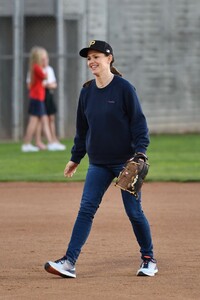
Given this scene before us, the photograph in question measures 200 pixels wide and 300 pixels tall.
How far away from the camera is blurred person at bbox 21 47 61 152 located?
20797 mm

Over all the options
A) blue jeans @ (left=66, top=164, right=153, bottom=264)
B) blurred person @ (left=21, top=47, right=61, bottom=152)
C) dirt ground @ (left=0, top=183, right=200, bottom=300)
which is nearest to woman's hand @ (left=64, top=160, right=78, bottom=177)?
blue jeans @ (left=66, top=164, right=153, bottom=264)

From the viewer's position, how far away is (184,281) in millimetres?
8445

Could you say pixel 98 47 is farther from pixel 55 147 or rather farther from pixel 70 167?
pixel 55 147

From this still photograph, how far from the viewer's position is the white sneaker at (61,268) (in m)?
8.52

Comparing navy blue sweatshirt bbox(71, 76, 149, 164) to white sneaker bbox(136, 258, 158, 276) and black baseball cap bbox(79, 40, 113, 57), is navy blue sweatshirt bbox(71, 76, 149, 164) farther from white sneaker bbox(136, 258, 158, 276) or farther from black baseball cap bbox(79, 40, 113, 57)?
white sneaker bbox(136, 258, 158, 276)

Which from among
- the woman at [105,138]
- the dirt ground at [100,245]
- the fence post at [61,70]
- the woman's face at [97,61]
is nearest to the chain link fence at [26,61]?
the fence post at [61,70]

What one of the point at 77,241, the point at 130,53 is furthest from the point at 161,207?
the point at 130,53

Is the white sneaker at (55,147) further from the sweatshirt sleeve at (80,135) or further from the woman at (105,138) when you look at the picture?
the woman at (105,138)

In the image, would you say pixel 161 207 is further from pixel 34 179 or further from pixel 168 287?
pixel 168 287

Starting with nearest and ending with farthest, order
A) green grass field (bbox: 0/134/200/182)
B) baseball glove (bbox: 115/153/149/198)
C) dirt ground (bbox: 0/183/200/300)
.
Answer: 1. dirt ground (bbox: 0/183/200/300)
2. baseball glove (bbox: 115/153/149/198)
3. green grass field (bbox: 0/134/200/182)

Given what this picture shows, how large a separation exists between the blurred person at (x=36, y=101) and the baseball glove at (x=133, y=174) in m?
12.4

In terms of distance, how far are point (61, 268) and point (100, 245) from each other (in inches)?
70.8

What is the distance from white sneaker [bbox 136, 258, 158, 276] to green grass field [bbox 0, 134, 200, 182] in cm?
725

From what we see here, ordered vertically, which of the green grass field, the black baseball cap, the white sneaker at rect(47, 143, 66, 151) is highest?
the black baseball cap
